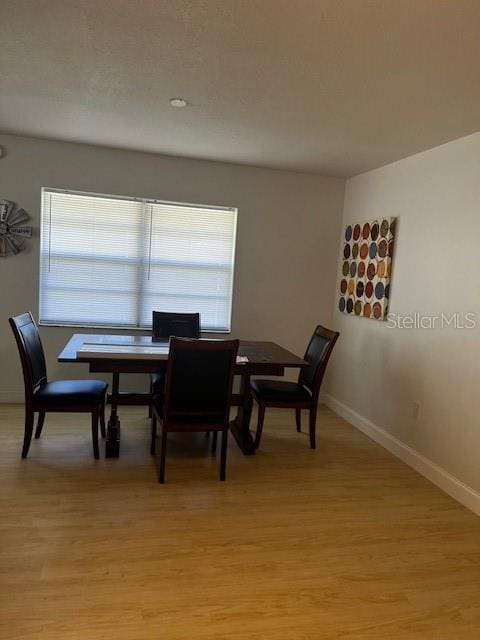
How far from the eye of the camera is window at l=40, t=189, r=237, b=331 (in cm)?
414

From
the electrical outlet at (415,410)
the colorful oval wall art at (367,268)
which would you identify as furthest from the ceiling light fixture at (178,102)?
the electrical outlet at (415,410)

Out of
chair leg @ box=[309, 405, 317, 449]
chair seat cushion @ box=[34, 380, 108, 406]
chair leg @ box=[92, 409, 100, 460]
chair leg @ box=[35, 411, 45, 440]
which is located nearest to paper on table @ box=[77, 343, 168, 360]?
chair seat cushion @ box=[34, 380, 108, 406]

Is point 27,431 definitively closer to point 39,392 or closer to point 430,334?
point 39,392

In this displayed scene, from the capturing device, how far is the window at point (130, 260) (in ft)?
13.6

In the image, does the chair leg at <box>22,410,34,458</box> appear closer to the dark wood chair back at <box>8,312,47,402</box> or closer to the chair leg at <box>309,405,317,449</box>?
the dark wood chair back at <box>8,312,47,402</box>

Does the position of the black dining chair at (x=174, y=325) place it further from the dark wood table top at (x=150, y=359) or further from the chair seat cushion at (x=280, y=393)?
the chair seat cushion at (x=280, y=393)

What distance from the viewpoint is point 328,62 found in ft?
6.90

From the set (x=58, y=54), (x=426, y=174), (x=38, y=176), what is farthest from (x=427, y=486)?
(x=38, y=176)

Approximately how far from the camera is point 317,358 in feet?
11.7

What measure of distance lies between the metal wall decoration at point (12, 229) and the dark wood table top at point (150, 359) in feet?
3.85

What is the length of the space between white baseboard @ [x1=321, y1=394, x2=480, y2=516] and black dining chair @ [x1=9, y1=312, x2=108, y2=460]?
91.0 inches

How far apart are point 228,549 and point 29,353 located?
1801mm

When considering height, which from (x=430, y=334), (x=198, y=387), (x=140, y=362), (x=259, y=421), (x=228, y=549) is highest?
(x=430, y=334)

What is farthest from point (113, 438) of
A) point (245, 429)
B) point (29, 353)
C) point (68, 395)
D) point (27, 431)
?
point (245, 429)
